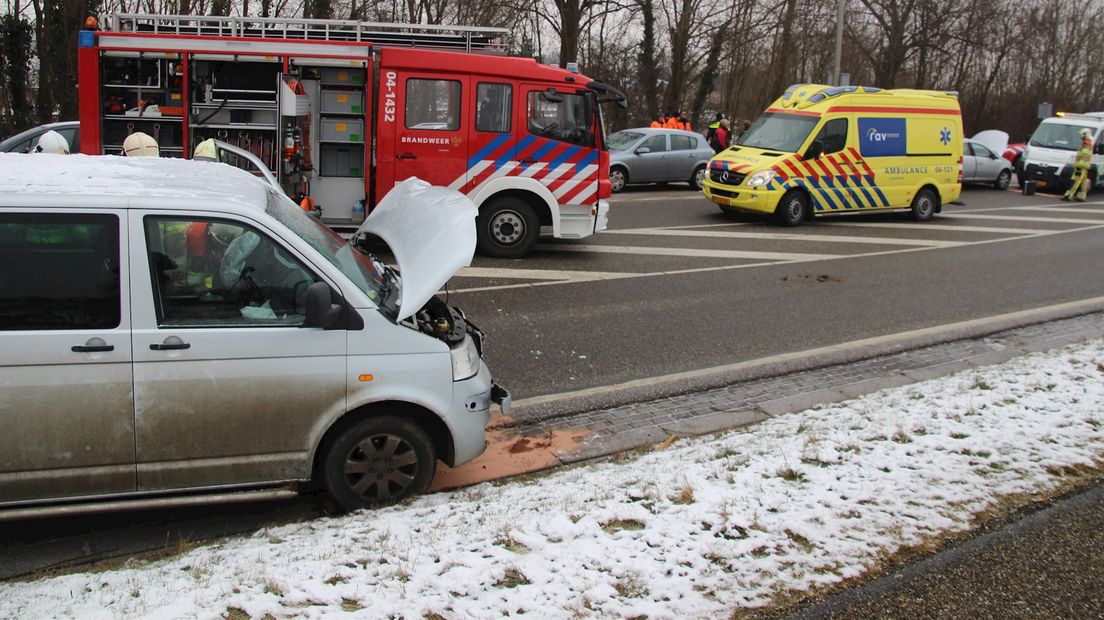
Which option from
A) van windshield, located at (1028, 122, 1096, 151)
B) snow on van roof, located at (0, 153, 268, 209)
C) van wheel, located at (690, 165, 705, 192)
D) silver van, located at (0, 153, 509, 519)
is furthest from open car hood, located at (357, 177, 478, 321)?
van windshield, located at (1028, 122, 1096, 151)

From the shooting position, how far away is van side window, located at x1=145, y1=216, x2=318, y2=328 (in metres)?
4.41

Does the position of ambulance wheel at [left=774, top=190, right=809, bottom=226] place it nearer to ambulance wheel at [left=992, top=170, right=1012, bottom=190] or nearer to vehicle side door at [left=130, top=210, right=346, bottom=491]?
ambulance wheel at [left=992, top=170, right=1012, bottom=190]

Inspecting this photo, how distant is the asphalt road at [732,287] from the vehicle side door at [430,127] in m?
1.40

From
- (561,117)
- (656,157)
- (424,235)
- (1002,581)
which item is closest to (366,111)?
(561,117)

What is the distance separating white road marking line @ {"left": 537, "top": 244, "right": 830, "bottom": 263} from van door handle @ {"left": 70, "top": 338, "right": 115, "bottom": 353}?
9.44 meters

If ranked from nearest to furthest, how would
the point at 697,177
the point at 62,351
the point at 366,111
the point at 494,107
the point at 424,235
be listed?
the point at 62,351, the point at 424,235, the point at 366,111, the point at 494,107, the point at 697,177

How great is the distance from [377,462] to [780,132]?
538 inches

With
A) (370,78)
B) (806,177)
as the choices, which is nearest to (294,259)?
(370,78)

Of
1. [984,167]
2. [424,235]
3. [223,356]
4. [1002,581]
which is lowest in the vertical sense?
[1002,581]

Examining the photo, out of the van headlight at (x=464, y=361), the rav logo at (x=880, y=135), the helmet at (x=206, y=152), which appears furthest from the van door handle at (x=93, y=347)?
the rav logo at (x=880, y=135)

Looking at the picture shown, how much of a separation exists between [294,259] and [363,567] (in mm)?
1656

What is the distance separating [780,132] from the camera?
55.2 feet

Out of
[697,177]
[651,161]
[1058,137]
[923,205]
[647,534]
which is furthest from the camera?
[1058,137]

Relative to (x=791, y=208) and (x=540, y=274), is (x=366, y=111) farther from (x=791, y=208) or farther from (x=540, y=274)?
(x=791, y=208)
